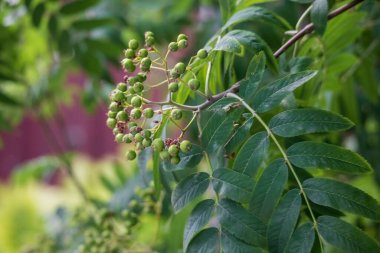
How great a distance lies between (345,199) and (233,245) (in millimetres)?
127

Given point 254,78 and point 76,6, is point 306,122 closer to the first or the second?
point 254,78

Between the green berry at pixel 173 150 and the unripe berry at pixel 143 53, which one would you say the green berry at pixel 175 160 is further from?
the unripe berry at pixel 143 53

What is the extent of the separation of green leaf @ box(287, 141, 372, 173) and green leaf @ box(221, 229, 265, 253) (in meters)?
0.10

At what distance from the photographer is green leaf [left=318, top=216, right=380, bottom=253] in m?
0.52

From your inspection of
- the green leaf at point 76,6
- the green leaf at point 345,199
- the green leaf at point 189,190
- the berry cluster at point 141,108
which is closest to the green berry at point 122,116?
the berry cluster at point 141,108

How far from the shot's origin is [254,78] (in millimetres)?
602

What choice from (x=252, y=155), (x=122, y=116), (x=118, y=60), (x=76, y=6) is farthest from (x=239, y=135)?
(x=118, y=60)

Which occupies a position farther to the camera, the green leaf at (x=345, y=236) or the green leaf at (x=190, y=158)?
the green leaf at (x=190, y=158)

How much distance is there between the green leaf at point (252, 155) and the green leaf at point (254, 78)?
5 centimetres

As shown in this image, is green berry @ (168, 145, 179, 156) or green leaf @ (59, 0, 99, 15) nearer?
green berry @ (168, 145, 179, 156)

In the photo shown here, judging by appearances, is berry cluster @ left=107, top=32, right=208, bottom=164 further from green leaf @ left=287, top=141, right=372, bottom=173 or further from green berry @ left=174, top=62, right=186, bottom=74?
green leaf @ left=287, top=141, right=372, bottom=173

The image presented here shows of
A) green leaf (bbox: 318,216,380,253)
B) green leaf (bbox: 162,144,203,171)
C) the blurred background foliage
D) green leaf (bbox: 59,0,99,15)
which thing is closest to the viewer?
green leaf (bbox: 318,216,380,253)

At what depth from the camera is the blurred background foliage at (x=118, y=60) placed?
32.3 inches

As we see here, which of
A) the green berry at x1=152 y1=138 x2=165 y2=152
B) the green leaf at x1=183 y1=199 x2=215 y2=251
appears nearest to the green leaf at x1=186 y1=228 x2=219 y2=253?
the green leaf at x1=183 y1=199 x2=215 y2=251
